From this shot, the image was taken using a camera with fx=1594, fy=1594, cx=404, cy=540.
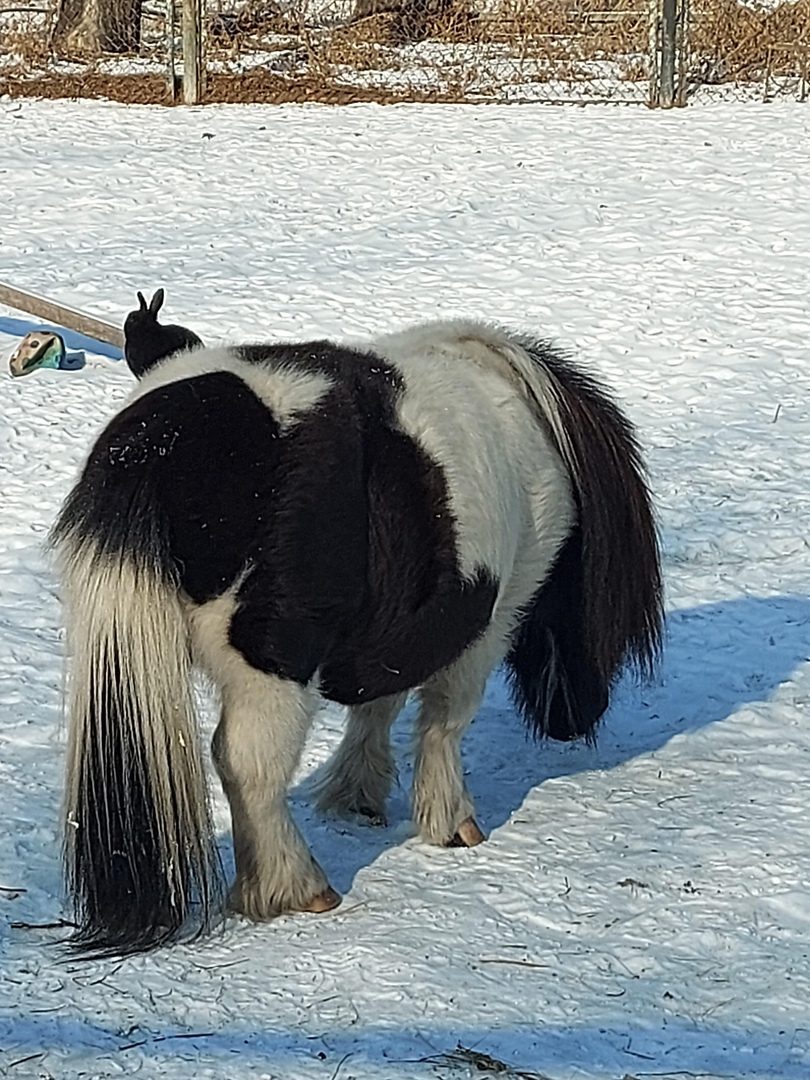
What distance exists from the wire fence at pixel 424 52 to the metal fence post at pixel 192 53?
0.04ft

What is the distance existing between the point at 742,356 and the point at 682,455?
1.52m

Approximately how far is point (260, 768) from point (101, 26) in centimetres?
1481

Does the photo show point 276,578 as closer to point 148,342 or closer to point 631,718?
point 148,342

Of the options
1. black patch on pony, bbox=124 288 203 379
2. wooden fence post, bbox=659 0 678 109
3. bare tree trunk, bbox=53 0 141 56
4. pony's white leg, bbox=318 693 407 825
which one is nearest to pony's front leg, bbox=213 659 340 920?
pony's white leg, bbox=318 693 407 825

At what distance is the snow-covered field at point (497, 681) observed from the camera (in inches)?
130

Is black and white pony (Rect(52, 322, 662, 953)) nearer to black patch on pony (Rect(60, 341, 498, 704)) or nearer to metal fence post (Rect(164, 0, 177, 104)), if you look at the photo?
black patch on pony (Rect(60, 341, 498, 704))

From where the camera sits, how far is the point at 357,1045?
317 cm

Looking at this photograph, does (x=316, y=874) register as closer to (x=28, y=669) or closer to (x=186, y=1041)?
(x=186, y=1041)

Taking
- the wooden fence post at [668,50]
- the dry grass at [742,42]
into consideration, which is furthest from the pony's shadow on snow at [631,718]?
the dry grass at [742,42]

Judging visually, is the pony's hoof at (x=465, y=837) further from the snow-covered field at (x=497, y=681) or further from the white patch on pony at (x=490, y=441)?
the white patch on pony at (x=490, y=441)

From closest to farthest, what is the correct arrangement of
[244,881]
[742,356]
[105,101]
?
1. [244,881]
2. [742,356]
3. [105,101]

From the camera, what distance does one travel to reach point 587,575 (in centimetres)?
445

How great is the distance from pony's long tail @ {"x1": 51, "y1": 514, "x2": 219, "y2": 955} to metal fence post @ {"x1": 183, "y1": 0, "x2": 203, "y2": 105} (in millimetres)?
11443

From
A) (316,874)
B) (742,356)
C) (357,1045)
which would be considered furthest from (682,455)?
(357,1045)
